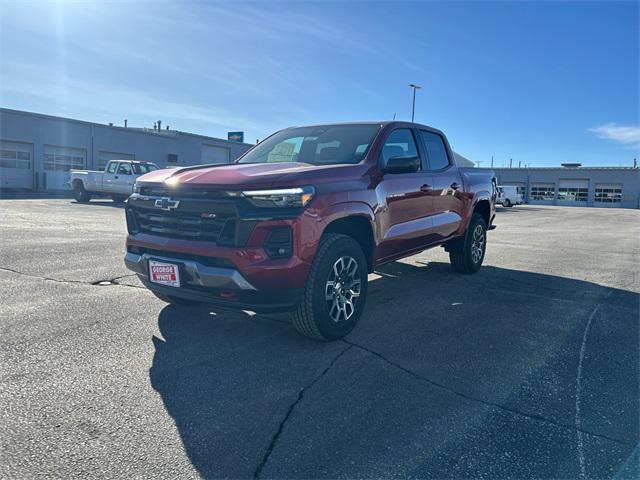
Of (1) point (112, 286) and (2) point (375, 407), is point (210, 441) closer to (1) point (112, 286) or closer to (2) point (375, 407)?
(2) point (375, 407)

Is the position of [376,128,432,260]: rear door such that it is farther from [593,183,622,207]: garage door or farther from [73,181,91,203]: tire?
[593,183,622,207]: garage door

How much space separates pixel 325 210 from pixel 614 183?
Result: 204 ft

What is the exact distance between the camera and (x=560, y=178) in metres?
57.9

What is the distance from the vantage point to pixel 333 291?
12.8ft

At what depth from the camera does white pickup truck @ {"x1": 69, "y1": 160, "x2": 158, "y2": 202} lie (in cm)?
2019

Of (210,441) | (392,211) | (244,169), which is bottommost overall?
(210,441)

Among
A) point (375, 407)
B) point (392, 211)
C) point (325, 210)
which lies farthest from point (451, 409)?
point (392, 211)

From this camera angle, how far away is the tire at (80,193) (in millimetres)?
21656

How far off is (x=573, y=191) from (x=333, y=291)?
204 feet

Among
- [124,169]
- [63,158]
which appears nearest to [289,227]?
[124,169]

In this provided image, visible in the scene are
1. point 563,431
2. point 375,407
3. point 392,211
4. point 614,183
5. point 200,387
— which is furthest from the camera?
point 614,183

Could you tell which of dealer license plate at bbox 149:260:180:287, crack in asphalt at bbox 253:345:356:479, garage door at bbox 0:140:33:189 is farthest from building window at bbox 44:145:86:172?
crack in asphalt at bbox 253:345:356:479

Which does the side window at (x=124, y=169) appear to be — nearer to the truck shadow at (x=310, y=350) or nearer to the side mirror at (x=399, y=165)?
the truck shadow at (x=310, y=350)

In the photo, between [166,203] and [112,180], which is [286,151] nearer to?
[166,203]
